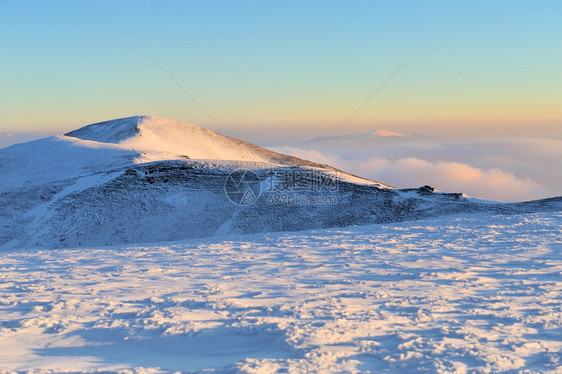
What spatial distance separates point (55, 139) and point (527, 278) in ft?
231

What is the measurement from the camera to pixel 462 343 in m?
8.91

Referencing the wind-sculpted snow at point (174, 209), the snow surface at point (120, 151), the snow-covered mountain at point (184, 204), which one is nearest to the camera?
the wind-sculpted snow at point (174, 209)

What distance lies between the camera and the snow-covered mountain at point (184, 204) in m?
38.9

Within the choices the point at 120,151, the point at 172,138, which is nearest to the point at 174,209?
the point at 120,151

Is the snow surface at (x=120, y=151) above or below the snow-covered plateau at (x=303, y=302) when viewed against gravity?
above

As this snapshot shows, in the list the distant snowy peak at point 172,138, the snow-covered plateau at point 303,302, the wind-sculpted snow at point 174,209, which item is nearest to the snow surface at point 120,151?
the distant snowy peak at point 172,138

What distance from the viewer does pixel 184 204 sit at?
4309 centimetres

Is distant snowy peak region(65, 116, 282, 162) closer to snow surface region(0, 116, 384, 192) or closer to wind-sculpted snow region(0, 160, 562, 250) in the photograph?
snow surface region(0, 116, 384, 192)

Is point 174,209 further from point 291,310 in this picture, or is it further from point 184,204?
point 291,310

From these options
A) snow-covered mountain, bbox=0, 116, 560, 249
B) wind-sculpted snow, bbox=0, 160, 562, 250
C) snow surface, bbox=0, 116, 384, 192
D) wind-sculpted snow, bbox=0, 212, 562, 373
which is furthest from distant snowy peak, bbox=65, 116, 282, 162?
wind-sculpted snow, bbox=0, 212, 562, 373

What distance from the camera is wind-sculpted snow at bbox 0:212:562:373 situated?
8352 mm

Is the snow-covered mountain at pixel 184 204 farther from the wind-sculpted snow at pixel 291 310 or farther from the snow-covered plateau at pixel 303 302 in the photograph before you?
the wind-sculpted snow at pixel 291 310

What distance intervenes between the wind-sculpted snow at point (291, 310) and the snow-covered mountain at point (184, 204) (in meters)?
19.6

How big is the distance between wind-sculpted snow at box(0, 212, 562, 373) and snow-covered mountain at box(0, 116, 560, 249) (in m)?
19.6
